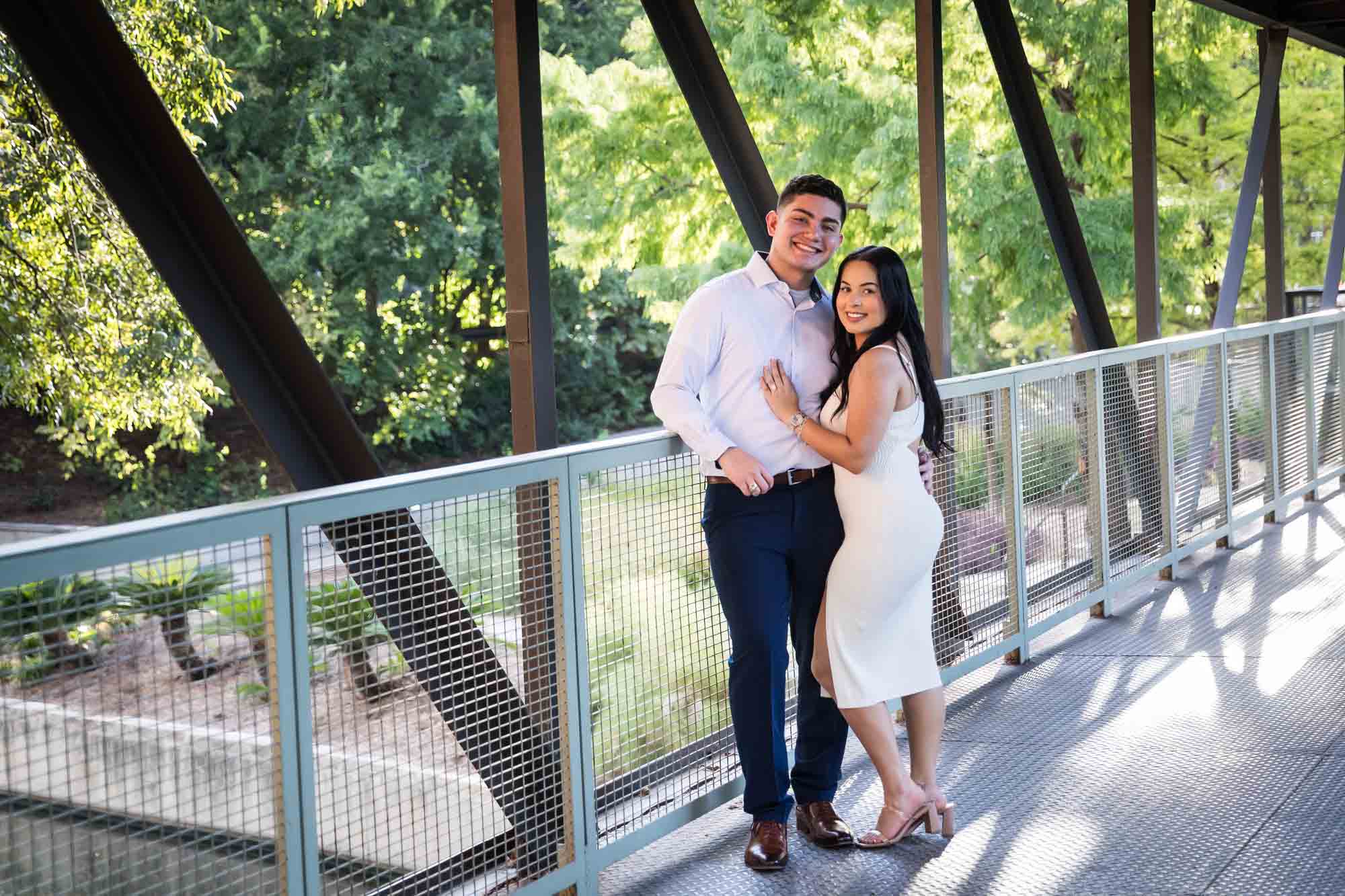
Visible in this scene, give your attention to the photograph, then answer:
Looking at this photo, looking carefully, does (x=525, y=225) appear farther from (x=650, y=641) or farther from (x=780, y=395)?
(x=650, y=641)

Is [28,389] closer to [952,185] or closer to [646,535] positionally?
[646,535]

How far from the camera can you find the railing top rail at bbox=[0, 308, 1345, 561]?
2.31 m

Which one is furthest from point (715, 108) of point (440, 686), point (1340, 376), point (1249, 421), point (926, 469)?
point (1340, 376)

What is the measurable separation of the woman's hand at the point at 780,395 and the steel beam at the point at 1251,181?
6.01 meters

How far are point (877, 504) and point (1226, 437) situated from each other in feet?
16.6

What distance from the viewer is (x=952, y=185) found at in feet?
52.5

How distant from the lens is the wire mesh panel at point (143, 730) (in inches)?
85.4

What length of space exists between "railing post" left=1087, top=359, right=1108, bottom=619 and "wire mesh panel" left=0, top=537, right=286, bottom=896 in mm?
4554

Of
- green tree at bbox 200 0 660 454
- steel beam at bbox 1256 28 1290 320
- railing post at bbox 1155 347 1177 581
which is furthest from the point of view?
green tree at bbox 200 0 660 454

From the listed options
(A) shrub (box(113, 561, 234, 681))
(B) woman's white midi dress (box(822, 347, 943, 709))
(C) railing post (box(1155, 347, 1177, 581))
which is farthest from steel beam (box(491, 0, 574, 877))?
(C) railing post (box(1155, 347, 1177, 581))

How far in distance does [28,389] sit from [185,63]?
2.72m

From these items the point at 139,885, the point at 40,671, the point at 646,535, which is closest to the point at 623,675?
the point at 646,535

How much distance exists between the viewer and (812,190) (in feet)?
12.2

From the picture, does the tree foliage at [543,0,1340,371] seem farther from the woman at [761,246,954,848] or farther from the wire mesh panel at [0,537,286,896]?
the wire mesh panel at [0,537,286,896]
